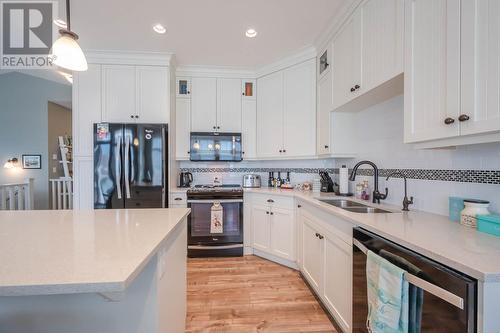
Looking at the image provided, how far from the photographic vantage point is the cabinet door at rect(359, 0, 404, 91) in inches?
56.0

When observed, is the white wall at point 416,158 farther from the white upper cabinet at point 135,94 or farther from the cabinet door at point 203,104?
the white upper cabinet at point 135,94

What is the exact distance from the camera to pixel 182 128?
3375mm

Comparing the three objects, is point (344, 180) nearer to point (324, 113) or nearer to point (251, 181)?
point (324, 113)

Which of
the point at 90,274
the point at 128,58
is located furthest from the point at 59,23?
the point at 90,274

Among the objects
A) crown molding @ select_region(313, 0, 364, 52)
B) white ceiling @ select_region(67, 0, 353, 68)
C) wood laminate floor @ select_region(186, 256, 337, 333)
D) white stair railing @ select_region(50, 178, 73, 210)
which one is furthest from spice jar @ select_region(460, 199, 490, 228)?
white stair railing @ select_region(50, 178, 73, 210)

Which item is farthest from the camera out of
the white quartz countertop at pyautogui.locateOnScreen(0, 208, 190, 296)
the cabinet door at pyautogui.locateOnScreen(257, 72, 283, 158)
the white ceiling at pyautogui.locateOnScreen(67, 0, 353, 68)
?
the cabinet door at pyautogui.locateOnScreen(257, 72, 283, 158)

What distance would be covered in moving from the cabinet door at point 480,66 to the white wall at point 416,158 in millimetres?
401

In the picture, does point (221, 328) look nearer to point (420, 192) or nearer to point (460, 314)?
point (460, 314)

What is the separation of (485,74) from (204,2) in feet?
6.78

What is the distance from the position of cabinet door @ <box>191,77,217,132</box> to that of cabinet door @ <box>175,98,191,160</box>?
0.24ft

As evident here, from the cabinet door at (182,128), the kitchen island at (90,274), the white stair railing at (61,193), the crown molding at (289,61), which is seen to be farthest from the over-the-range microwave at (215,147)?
the white stair railing at (61,193)

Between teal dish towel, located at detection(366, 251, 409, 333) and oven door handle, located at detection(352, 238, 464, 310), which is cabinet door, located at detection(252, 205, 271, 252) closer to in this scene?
teal dish towel, located at detection(366, 251, 409, 333)

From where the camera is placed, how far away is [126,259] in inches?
30.3

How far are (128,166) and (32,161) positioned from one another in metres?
4.40
